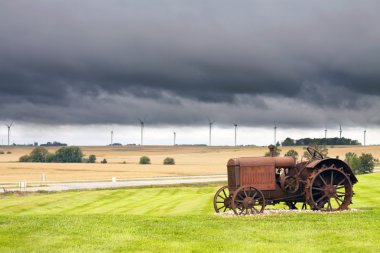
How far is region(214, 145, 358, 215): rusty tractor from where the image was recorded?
23703mm

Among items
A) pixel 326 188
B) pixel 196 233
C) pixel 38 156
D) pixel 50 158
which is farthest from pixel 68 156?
pixel 196 233

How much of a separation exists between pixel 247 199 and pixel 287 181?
7.62 ft

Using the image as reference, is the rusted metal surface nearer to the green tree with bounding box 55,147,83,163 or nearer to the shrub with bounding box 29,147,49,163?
the green tree with bounding box 55,147,83,163

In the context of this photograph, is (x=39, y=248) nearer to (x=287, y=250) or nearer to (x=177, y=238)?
(x=177, y=238)

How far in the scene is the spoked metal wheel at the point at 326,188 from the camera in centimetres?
2367

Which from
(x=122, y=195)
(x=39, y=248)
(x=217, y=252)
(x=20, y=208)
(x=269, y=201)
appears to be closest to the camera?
(x=217, y=252)

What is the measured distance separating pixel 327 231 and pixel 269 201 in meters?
6.03

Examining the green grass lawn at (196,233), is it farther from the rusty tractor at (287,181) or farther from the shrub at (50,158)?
the shrub at (50,158)

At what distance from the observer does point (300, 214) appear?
2252 centimetres

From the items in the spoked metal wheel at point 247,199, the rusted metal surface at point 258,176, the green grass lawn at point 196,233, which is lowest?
the green grass lawn at point 196,233

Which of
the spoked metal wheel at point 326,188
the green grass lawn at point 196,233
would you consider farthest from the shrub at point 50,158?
the spoked metal wheel at point 326,188

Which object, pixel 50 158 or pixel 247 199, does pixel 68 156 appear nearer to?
pixel 50 158

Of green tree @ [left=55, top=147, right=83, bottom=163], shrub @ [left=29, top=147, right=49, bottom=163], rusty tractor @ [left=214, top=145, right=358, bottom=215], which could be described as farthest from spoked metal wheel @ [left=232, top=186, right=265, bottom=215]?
shrub @ [left=29, top=147, right=49, bottom=163]

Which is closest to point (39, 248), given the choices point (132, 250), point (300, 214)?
point (132, 250)
